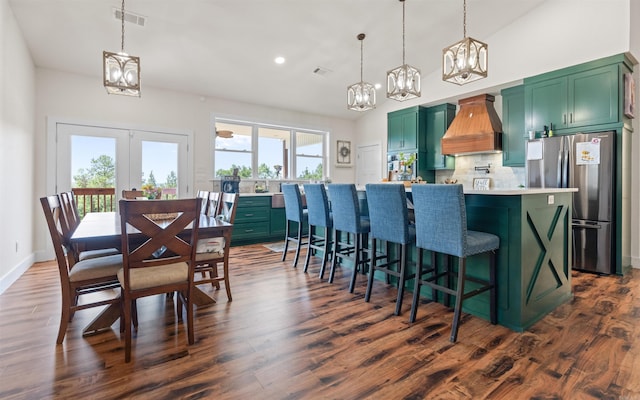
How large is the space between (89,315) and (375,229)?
2391 mm

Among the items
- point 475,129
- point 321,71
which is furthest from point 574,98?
point 321,71

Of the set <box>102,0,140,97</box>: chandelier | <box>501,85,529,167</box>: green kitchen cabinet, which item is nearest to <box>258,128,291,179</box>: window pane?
<box>102,0,140,97</box>: chandelier

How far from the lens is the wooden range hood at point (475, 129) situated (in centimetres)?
493

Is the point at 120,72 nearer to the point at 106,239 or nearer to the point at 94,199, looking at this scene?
the point at 106,239

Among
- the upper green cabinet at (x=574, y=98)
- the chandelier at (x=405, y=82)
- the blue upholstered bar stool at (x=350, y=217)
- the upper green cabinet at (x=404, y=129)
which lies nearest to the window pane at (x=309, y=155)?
the upper green cabinet at (x=404, y=129)

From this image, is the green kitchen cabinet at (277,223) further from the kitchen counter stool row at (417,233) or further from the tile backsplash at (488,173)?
the tile backsplash at (488,173)

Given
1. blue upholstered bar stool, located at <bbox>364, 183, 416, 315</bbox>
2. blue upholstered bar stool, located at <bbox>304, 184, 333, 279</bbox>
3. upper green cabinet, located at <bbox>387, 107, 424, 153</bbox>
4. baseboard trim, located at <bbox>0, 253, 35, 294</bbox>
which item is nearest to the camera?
blue upholstered bar stool, located at <bbox>364, 183, 416, 315</bbox>

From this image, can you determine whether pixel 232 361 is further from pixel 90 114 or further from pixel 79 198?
pixel 90 114

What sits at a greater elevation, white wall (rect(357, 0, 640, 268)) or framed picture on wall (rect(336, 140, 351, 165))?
white wall (rect(357, 0, 640, 268))

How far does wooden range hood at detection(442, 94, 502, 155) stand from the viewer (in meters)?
4.93

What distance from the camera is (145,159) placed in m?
4.91

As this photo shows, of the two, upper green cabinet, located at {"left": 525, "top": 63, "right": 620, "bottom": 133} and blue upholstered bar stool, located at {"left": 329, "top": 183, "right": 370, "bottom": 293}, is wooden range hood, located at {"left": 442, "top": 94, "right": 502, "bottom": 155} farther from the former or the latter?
blue upholstered bar stool, located at {"left": 329, "top": 183, "right": 370, "bottom": 293}

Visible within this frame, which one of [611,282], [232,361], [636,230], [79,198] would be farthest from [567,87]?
[79,198]

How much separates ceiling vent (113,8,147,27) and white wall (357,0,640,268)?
4639 mm
